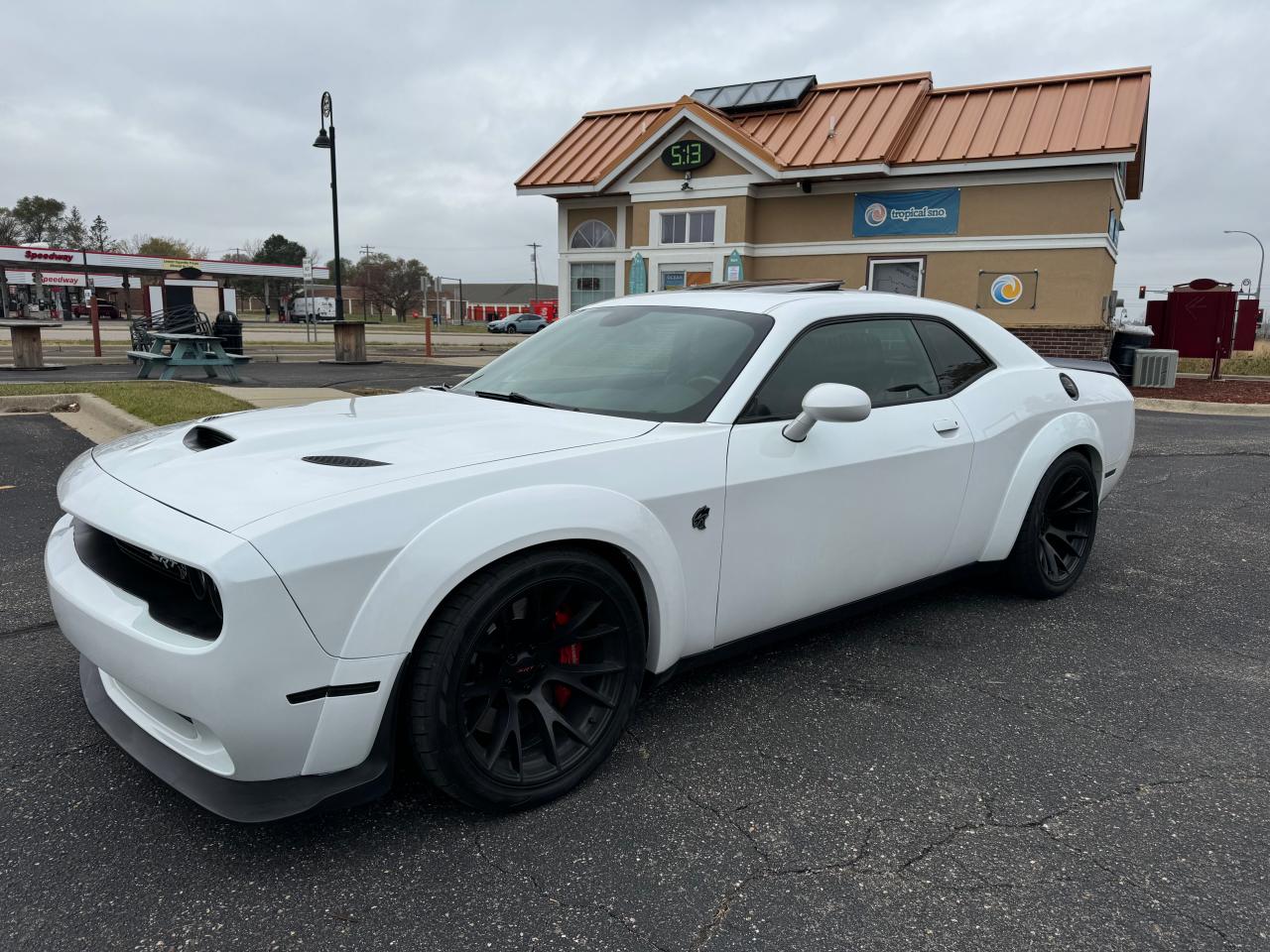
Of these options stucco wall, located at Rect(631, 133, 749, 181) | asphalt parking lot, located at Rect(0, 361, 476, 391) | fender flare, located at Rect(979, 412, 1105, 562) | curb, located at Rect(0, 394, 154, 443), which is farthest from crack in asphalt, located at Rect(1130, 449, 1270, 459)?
stucco wall, located at Rect(631, 133, 749, 181)

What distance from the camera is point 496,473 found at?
2330mm

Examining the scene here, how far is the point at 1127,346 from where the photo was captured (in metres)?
16.9

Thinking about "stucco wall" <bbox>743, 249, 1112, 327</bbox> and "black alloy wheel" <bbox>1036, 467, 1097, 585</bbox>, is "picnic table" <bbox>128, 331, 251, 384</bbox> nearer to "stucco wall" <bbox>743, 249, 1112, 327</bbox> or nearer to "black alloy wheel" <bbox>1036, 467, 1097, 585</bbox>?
"stucco wall" <bbox>743, 249, 1112, 327</bbox>

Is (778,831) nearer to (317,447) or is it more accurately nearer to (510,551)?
(510,551)

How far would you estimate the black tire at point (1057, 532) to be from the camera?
4.04 m

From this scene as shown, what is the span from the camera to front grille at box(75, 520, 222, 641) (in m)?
2.12

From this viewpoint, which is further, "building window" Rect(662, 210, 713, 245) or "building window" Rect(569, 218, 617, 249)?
"building window" Rect(569, 218, 617, 249)

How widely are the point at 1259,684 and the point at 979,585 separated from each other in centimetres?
132

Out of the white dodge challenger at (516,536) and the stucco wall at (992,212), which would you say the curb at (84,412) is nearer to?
the white dodge challenger at (516,536)

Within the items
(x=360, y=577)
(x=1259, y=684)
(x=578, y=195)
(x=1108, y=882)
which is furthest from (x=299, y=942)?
(x=578, y=195)

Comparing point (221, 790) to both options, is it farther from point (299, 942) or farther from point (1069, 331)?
point (1069, 331)

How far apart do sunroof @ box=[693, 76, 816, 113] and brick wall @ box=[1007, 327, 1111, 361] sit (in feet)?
22.7

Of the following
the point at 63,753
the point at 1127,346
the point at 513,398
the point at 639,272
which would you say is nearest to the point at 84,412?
the point at 63,753

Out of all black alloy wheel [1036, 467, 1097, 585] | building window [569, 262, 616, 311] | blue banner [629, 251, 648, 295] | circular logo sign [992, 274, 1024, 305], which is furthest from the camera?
building window [569, 262, 616, 311]
